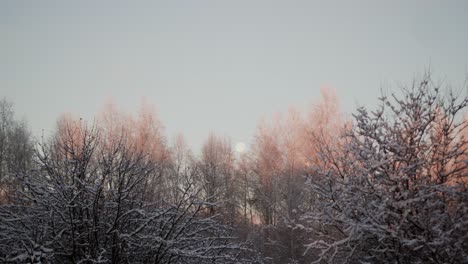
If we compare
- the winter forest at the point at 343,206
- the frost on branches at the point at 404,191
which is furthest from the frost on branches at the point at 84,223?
the frost on branches at the point at 404,191

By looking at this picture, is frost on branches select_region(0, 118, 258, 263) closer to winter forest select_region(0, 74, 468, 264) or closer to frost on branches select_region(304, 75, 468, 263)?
winter forest select_region(0, 74, 468, 264)

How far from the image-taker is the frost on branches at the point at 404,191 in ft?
13.2

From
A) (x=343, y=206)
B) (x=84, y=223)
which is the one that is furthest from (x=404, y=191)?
(x=84, y=223)

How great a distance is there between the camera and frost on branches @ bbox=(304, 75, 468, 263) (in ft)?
13.2

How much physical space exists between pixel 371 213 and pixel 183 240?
9.61 feet

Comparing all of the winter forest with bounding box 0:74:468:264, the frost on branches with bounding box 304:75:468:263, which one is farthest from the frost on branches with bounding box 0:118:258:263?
the frost on branches with bounding box 304:75:468:263

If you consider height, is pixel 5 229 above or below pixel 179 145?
below

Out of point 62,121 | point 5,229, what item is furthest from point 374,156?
point 62,121

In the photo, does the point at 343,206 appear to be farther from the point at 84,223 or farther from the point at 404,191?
the point at 84,223

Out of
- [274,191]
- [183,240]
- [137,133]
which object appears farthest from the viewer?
[137,133]

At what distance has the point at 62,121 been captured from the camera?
2638cm

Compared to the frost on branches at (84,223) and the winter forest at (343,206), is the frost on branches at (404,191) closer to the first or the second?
the winter forest at (343,206)

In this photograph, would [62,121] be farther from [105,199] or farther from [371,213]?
[371,213]

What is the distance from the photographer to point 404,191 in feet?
14.4
